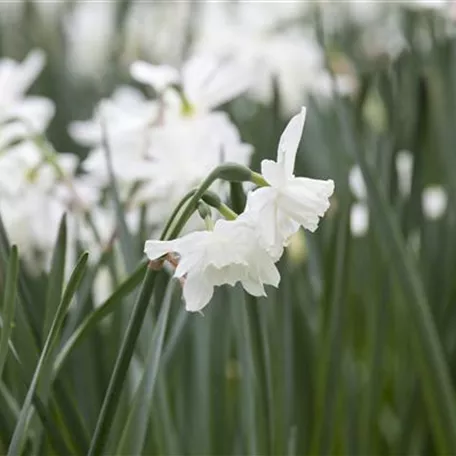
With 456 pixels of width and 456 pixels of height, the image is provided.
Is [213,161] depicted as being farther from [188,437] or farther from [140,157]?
[188,437]

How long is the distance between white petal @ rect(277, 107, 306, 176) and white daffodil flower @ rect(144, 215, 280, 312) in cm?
3

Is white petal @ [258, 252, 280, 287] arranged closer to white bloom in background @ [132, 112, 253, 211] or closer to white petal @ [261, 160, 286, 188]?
white petal @ [261, 160, 286, 188]

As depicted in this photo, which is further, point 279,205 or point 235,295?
point 235,295

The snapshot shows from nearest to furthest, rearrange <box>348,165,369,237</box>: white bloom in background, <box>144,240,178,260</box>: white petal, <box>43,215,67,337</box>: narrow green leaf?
<box>144,240,178,260</box>: white petal
<box>43,215,67,337</box>: narrow green leaf
<box>348,165,369,237</box>: white bloom in background

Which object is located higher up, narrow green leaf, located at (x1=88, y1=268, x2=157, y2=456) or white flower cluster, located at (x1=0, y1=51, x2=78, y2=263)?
white flower cluster, located at (x1=0, y1=51, x2=78, y2=263)

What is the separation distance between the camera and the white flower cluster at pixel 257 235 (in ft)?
1.39

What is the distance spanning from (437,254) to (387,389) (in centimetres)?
15

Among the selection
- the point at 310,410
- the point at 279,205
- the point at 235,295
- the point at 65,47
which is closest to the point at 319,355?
the point at 310,410

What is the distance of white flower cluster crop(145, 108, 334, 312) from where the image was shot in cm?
42

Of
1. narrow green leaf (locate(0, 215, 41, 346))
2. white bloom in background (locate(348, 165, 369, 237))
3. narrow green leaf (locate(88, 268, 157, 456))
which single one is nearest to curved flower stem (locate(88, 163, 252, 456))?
narrow green leaf (locate(88, 268, 157, 456))

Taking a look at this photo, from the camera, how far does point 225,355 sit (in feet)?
2.60

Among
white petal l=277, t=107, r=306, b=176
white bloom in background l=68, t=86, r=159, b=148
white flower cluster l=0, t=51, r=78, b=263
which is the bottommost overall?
white petal l=277, t=107, r=306, b=176

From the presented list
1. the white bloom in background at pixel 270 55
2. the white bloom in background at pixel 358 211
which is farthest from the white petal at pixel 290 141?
the white bloom in background at pixel 270 55

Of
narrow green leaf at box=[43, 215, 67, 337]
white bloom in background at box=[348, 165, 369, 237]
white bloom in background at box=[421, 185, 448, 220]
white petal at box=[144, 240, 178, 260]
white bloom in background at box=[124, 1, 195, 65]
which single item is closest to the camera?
white petal at box=[144, 240, 178, 260]
